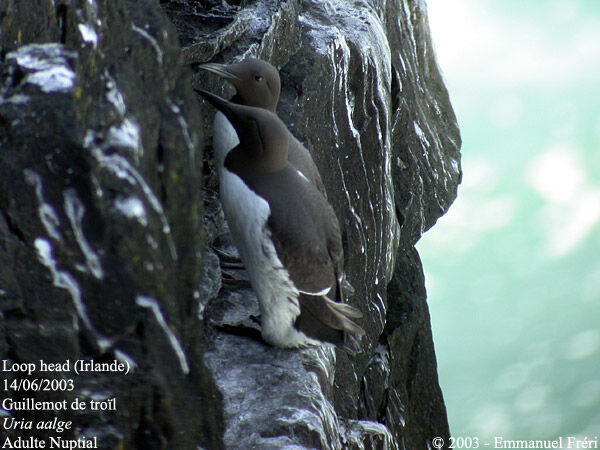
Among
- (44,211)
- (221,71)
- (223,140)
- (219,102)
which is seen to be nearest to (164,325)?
(44,211)

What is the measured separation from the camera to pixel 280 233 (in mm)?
2398

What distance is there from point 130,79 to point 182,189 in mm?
251

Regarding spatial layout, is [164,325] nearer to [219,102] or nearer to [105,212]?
[105,212]

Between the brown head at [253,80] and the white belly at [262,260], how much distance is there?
0.67 feet

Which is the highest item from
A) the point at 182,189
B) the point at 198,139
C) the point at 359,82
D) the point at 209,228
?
the point at 359,82

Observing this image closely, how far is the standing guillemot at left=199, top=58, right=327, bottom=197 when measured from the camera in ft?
8.82

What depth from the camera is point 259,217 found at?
2.40 meters

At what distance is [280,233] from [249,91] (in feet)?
2.08

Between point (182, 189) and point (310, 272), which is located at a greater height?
point (310, 272)

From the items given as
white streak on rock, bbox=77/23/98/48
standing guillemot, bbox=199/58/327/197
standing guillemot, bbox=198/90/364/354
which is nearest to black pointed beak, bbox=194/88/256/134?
standing guillemot, bbox=198/90/364/354

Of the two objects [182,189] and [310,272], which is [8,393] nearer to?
[182,189]

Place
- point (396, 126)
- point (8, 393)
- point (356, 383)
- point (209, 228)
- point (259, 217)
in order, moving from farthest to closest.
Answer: point (396, 126), point (356, 383), point (209, 228), point (259, 217), point (8, 393)

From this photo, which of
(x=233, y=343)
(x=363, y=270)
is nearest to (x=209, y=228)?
(x=233, y=343)

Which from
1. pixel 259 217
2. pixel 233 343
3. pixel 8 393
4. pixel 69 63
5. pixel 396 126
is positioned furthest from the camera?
pixel 396 126
